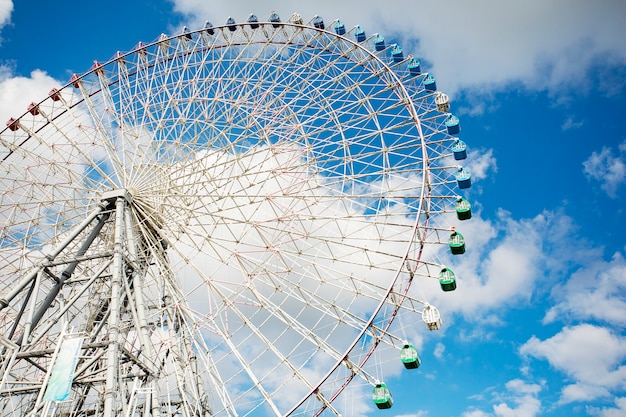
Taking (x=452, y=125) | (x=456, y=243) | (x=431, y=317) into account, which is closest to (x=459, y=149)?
(x=452, y=125)

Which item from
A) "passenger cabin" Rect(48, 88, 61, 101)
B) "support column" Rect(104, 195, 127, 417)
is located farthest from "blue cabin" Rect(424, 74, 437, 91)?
"passenger cabin" Rect(48, 88, 61, 101)

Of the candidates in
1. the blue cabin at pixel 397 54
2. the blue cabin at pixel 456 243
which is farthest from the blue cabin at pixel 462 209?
the blue cabin at pixel 397 54

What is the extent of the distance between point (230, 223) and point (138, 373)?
8.05m

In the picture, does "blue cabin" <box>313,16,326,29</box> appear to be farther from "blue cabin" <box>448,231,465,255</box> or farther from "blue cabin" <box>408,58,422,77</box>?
"blue cabin" <box>448,231,465,255</box>

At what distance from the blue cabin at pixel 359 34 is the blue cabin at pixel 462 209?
35.2 ft

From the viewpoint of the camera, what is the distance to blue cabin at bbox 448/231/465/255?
2667 cm

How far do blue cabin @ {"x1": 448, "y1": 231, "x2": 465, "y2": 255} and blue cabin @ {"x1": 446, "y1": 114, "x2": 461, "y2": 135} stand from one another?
5.74 m

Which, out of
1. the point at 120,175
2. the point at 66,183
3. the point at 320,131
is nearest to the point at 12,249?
the point at 66,183

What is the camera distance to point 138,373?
898 inches

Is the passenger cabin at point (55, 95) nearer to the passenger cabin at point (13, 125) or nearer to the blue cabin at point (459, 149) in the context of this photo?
the passenger cabin at point (13, 125)

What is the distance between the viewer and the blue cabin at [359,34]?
108 feet

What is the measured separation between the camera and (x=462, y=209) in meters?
27.2

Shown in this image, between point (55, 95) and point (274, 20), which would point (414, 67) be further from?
point (55, 95)

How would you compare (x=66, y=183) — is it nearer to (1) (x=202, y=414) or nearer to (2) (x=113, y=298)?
(2) (x=113, y=298)
